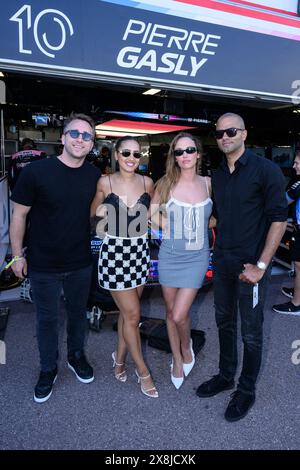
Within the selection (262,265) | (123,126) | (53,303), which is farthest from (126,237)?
(123,126)

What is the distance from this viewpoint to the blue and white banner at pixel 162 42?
10.5 feet

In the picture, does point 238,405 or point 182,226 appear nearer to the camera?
point 238,405

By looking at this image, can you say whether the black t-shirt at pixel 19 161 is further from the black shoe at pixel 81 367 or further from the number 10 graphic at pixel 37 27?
the black shoe at pixel 81 367

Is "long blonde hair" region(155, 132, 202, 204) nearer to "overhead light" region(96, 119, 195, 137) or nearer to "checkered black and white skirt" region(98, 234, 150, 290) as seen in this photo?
"checkered black and white skirt" region(98, 234, 150, 290)

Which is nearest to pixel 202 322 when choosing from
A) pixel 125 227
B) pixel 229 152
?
A: pixel 125 227

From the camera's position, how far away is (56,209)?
2.36m

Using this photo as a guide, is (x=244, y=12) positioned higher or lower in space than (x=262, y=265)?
higher

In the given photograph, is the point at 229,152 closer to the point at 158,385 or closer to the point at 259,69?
the point at 158,385

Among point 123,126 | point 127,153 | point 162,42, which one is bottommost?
point 127,153

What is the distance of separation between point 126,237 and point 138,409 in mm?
1198

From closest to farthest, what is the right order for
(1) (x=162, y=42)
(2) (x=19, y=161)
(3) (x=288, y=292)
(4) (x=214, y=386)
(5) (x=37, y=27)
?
(4) (x=214, y=386), (5) (x=37, y=27), (1) (x=162, y=42), (3) (x=288, y=292), (2) (x=19, y=161)

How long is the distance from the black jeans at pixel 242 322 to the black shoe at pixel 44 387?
128 centimetres

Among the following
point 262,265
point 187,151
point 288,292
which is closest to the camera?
point 262,265

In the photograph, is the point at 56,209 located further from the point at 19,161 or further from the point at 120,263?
the point at 19,161
